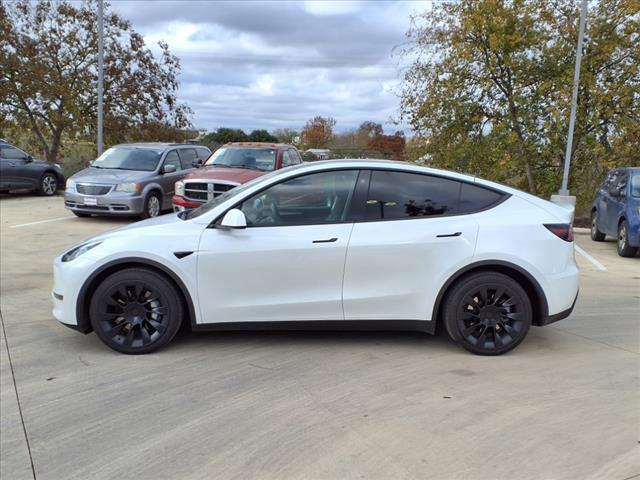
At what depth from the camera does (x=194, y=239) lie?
15.4 feet

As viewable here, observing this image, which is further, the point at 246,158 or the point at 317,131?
the point at 317,131

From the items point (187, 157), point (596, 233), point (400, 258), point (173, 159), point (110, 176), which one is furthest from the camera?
point (187, 157)

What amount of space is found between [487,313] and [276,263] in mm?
1811

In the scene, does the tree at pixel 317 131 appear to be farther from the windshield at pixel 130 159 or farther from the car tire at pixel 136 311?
the car tire at pixel 136 311

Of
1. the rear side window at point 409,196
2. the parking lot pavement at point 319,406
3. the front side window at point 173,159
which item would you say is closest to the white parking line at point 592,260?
the parking lot pavement at point 319,406

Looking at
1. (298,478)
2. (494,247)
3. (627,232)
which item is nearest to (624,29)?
(627,232)

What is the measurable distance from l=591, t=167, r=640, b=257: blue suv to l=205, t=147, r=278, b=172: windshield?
22.1 feet

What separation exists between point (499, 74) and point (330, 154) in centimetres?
1011

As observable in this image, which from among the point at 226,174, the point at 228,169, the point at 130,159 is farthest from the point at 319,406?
the point at 130,159

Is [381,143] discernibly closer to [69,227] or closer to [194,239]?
[69,227]

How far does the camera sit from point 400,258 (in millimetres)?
4707

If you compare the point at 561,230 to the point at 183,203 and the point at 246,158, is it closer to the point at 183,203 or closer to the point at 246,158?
the point at 183,203

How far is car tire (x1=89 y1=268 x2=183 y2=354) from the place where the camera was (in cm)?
467

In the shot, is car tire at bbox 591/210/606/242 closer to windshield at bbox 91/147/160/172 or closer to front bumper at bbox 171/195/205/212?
front bumper at bbox 171/195/205/212
